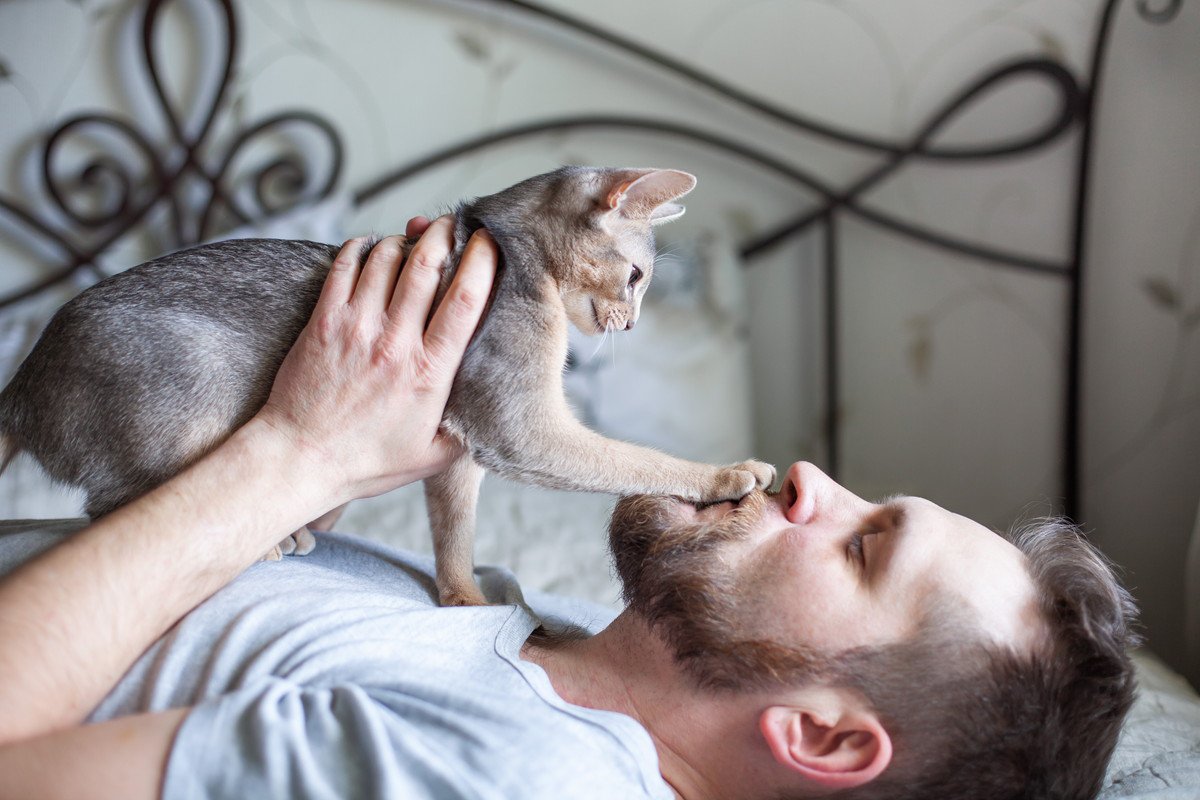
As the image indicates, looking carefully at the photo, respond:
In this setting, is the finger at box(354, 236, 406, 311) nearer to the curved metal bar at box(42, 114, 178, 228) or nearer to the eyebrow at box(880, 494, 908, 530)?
the eyebrow at box(880, 494, 908, 530)

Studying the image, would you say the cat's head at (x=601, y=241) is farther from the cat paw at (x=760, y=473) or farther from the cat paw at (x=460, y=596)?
the cat paw at (x=460, y=596)

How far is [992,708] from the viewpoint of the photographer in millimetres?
933

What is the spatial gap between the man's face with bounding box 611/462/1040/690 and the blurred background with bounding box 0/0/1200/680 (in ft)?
3.49

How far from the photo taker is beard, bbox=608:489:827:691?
37.9 inches

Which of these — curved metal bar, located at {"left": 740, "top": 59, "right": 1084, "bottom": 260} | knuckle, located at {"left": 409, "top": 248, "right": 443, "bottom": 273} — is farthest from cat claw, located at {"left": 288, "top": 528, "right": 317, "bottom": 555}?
curved metal bar, located at {"left": 740, "top": 59, "right": 1084, "bottom": 260}

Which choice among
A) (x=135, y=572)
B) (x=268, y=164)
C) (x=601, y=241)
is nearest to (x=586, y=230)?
(x=601, y=241)

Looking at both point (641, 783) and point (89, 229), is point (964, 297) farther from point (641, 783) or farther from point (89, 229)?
point (89, 229)

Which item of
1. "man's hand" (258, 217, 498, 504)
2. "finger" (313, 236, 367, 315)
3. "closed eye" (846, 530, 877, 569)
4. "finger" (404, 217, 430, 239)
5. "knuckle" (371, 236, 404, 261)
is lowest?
"closed eye" (846, 530, 877, 569)

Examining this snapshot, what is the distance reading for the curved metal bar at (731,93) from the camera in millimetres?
2422

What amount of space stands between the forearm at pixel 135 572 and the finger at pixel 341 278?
6.6 inches

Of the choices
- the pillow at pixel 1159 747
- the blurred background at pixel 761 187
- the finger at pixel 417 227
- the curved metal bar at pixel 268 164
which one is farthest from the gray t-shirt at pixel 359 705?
the curved metal bar at pixel 268 164

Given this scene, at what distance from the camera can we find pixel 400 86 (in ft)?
8.57

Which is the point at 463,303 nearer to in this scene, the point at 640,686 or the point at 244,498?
the point at 244,498

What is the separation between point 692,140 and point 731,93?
6.4 inches
